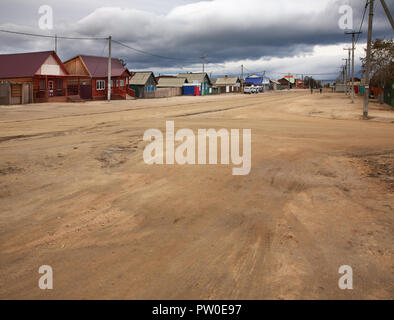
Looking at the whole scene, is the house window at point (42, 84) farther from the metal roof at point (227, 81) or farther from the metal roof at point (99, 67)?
the metal roof at point (227, 81)

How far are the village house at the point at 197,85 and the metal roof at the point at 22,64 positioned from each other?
40.6 m

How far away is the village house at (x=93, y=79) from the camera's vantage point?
47625 millimetres

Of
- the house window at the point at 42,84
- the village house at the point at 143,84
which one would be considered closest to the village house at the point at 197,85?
the village house at the point at 143,84

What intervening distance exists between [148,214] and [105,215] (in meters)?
0.66

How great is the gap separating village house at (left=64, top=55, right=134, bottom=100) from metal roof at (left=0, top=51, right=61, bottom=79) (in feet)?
16.7

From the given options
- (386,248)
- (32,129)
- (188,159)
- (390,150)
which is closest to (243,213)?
(386,248)

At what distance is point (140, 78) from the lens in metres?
63.7

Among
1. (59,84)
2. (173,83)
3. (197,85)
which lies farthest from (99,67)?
(173,83)

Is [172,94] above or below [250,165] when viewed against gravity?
above

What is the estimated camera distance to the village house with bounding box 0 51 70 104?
38031 millimetres

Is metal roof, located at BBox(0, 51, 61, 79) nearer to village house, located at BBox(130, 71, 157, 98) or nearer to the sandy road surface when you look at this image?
village house, located at BBox(130, 71, 157, 98)

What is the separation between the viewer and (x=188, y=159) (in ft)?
29.8

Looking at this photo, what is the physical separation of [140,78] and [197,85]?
19.8 meters
